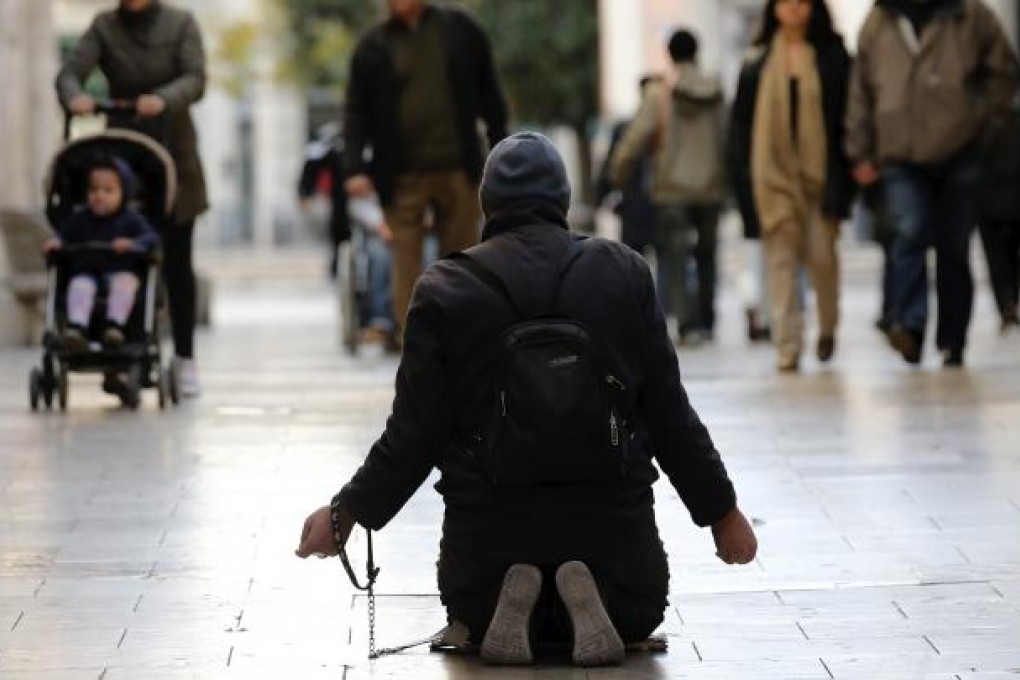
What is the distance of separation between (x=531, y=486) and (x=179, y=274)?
7553mm

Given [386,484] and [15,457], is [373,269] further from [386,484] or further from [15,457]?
[386,484]

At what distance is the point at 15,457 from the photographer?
38.2ft

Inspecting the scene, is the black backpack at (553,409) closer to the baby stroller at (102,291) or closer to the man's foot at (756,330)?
the baby stroller at (102,291)

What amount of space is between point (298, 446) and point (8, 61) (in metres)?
9.09

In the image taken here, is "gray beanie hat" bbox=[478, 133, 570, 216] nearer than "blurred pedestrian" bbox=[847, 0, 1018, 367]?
Yes

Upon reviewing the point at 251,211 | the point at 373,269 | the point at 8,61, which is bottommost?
the point at 251,211

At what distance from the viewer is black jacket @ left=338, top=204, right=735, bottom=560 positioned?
7.16 m

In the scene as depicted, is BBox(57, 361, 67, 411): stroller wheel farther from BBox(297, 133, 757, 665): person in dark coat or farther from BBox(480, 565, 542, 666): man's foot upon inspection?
BBox(480, 565, 542, 666): man's foot

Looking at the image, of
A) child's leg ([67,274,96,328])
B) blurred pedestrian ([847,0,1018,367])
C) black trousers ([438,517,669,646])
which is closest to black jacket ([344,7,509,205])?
blurred pedestrian ([847,0,1018,367])

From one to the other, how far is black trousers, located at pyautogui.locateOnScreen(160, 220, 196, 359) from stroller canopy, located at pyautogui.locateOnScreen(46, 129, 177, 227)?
14.1 inches

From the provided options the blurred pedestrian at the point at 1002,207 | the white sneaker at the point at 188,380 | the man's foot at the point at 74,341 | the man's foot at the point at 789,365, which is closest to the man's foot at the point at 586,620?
the man's foot at the point at 74,341

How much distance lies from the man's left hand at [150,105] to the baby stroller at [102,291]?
0.36 feet

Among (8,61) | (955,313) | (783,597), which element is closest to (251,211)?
(8,61)

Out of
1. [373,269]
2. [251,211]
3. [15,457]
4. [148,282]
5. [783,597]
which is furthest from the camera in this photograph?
[251,211]
